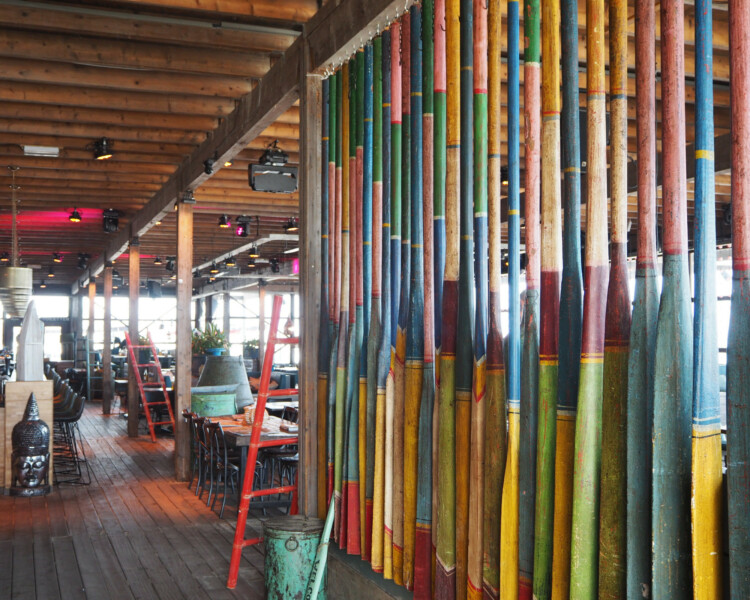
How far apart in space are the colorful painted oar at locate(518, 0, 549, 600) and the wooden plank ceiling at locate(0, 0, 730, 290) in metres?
2.34

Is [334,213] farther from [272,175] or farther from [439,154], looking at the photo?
[272,175]

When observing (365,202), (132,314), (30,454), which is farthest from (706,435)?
(132,314)

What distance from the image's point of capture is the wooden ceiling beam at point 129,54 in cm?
499

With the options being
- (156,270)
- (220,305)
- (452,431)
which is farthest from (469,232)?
(220,305)

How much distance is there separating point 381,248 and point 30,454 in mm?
5636

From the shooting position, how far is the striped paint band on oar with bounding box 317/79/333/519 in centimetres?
405

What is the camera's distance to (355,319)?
3.79 meters

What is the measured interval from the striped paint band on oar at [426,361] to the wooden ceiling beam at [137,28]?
6.98 feet

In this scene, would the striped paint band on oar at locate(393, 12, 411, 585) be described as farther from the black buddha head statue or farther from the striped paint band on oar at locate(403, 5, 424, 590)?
the black buddha head statue

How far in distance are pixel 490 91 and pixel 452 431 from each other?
134 cm

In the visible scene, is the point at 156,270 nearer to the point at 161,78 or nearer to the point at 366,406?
the point at 161,78

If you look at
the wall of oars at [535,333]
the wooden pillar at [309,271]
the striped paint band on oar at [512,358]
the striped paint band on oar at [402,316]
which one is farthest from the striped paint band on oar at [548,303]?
the wooden pillar at [309,271]

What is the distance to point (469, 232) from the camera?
291 centimetres

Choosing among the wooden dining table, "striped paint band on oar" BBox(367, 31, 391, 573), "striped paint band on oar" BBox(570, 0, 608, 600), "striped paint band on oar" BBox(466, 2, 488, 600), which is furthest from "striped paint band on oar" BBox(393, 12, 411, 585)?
the wooden dining table
